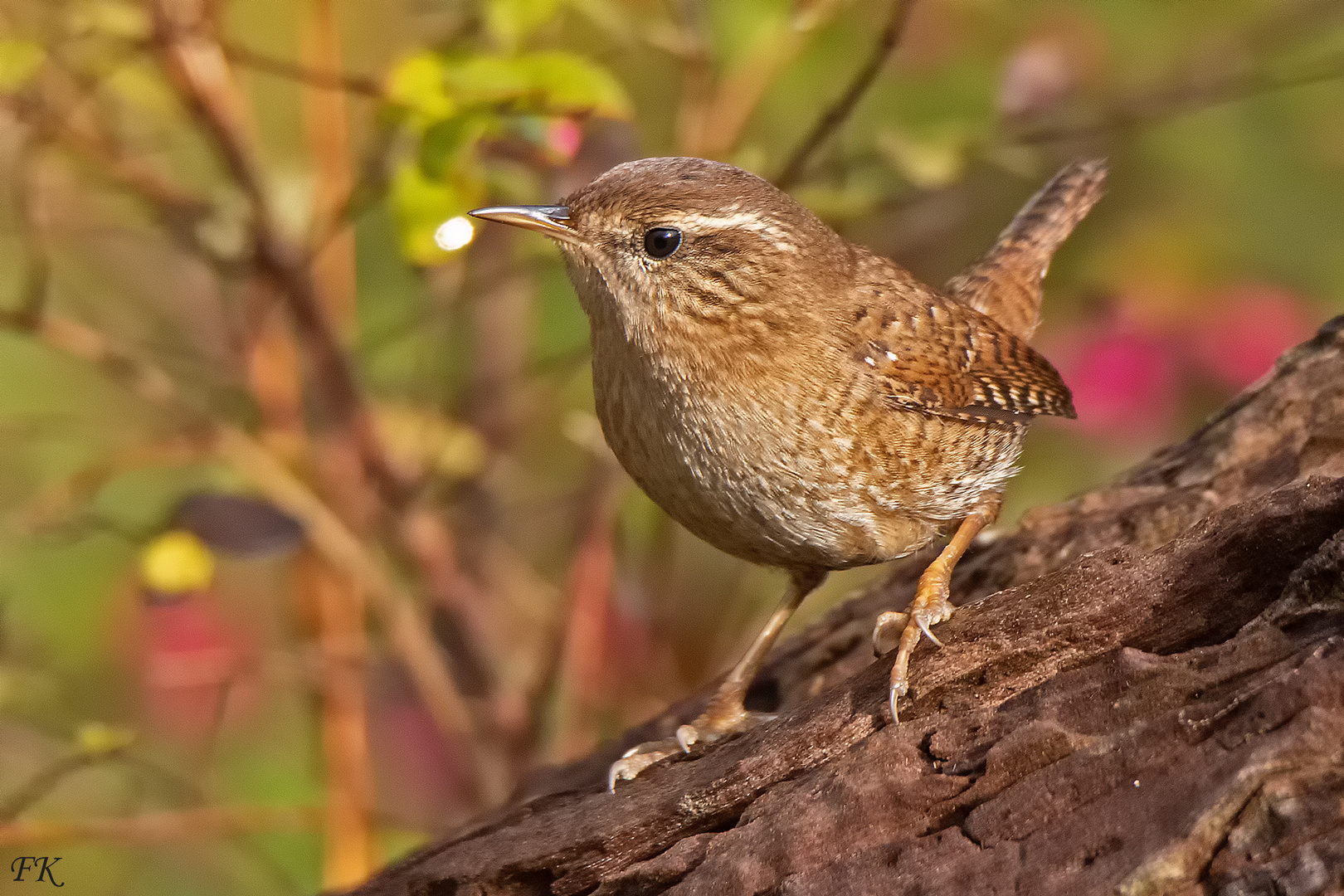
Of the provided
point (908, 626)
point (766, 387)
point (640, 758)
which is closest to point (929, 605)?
A: point (908, 626)

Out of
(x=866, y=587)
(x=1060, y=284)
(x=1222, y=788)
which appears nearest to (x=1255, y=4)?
(x=1060, y=284)

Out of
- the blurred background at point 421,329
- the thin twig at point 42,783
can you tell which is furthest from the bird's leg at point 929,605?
the thin twig at point 42,783

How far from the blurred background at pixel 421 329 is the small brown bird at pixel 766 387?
0.30 metres

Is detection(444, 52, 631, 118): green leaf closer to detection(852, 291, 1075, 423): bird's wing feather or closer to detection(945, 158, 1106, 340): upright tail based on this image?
detection(852, 291, 1075, 423): bird's wing feather

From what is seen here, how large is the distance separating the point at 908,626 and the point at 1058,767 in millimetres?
538

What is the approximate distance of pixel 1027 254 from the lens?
12.9 ft

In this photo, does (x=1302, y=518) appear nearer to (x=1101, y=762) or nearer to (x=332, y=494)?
(x=1101, y=762)

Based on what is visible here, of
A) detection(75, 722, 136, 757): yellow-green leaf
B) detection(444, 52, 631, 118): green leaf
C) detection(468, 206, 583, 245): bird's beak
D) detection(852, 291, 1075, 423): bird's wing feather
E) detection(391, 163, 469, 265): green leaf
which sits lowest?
detection(75, 722, 136, 757): yellow-green leaf

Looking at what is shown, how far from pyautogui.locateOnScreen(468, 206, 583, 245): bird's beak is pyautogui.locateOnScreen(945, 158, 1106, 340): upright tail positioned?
1289mm

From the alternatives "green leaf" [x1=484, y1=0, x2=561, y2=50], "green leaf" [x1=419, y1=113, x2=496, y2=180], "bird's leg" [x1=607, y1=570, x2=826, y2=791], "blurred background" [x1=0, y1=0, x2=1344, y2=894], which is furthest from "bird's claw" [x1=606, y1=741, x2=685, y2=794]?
"green leaf" [x1=484, y1=0, x2=561, y2=50]

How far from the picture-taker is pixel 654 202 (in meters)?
2.89

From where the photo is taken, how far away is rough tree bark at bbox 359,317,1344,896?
1909 mm

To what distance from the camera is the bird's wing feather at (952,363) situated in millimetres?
3002

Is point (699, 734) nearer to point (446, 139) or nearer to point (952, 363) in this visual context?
point (952, 363)
